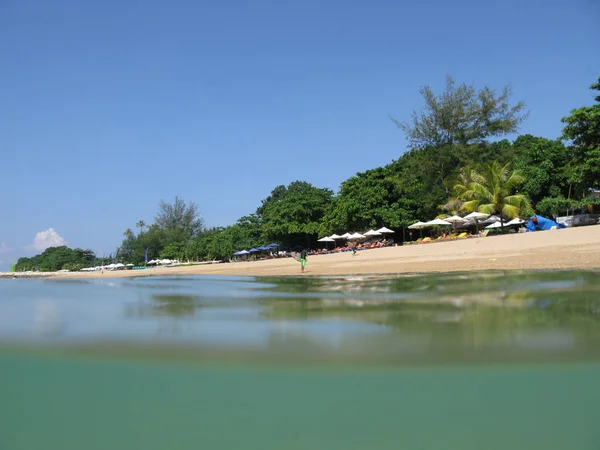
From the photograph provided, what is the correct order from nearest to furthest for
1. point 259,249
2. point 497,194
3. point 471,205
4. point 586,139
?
point 586,139 < point 497,194 < point 471,205 < point 259,249

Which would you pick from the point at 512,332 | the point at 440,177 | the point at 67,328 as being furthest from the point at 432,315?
the point at 440,177

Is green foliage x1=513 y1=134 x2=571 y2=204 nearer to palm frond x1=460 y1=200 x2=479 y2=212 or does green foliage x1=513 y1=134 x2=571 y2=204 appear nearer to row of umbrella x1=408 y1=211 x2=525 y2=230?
row of umbrella x1=408 y1=211 x2=525 y2=230

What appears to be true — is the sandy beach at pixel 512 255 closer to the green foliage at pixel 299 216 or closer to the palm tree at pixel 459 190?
the palm tree at pixel 459 190

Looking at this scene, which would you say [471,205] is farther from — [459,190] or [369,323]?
[369,323]

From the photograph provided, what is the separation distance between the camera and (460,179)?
3822cm

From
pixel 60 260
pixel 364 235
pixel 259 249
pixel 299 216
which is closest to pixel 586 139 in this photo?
pixel 364 235

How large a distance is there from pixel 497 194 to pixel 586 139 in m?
6.52

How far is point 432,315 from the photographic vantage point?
6336 mm

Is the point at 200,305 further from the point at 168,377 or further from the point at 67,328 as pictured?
the point at 168,377

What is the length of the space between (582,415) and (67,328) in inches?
253

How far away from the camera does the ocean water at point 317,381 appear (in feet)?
9.43

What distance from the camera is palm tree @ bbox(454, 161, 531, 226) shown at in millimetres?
32031

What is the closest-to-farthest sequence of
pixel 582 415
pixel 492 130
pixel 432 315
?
pixel 582 415 < pixel 432 315 < pixel 492 130

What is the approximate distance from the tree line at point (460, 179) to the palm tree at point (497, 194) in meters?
0.07
